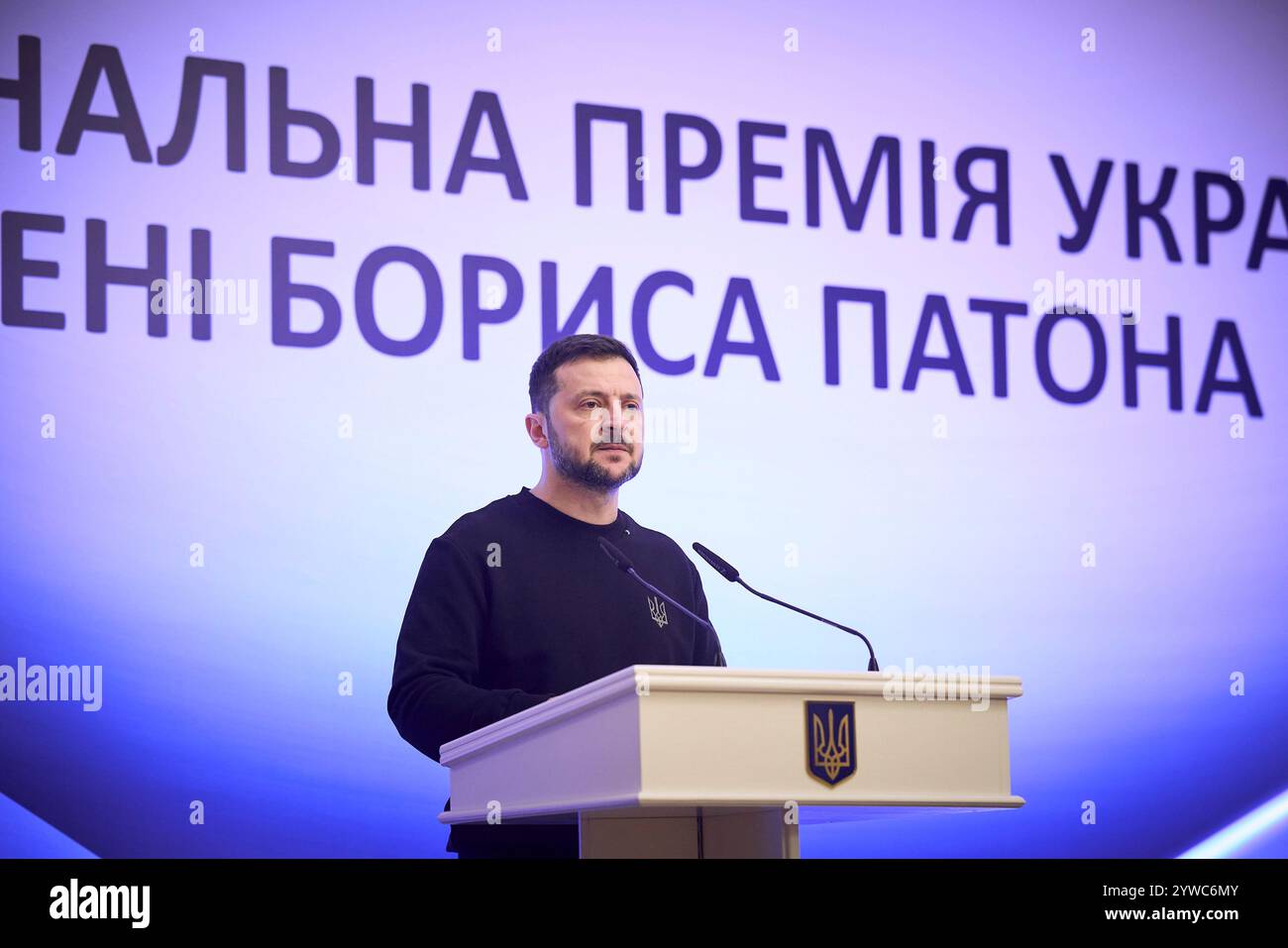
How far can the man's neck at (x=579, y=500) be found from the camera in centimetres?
349

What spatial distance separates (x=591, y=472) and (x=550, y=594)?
317 mm

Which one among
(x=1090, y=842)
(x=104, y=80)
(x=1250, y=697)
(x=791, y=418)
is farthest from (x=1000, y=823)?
(x=104, y=80)

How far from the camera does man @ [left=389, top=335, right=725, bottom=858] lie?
9.80ft

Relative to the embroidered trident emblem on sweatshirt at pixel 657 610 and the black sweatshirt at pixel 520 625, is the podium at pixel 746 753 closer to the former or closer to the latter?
the black sweatshirt at pixel 520 625

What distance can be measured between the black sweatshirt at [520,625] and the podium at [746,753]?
17.9 inches

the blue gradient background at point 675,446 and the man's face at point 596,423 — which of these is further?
the blue gradient background at point 675,446

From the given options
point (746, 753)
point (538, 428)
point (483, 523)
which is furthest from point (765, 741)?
point (538, 428)

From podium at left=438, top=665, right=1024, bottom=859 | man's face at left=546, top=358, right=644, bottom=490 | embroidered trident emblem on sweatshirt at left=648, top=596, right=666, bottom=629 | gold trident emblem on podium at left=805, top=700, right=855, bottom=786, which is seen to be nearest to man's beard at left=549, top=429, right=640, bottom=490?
man's face at left=546, top=358, right=644, bottom=490

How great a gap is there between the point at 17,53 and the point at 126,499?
1.19 meters

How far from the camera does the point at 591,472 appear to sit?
345cm

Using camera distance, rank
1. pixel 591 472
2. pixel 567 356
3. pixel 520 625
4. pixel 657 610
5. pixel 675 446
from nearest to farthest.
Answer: pixel 520 625 < pixel 657 610 < pixel 591 472 < pixel 567 356 < pixel 675 446

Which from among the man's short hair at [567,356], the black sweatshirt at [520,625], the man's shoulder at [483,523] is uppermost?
the man's short hair at [567,356]

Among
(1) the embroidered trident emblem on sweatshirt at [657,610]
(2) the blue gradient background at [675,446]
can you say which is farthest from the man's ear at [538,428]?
(2) the blue gradient background at [675,446]

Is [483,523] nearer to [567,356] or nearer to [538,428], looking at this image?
[538,428]
